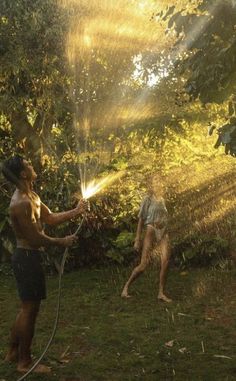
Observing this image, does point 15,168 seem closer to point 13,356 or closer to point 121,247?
point 13,356

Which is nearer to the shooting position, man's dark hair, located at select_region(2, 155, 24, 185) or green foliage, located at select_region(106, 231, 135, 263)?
man's dark hair, located at select_region(2, 155, 24, 185)

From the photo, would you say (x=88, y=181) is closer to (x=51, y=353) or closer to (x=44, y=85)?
(x=44, y=85)

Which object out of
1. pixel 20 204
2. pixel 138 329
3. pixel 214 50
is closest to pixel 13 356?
pixel 20 204

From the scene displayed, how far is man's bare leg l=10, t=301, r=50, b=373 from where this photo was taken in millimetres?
5031

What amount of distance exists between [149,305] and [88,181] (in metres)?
3.99

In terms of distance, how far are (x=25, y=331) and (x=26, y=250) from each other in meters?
0.77

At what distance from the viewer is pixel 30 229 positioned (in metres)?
5.01

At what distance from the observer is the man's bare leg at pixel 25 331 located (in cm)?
503

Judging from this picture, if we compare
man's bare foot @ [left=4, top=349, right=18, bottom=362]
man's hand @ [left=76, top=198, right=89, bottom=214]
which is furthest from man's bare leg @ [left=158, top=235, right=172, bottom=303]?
man's bare foot @ [left=4, top=349, right=18, bottom=362]

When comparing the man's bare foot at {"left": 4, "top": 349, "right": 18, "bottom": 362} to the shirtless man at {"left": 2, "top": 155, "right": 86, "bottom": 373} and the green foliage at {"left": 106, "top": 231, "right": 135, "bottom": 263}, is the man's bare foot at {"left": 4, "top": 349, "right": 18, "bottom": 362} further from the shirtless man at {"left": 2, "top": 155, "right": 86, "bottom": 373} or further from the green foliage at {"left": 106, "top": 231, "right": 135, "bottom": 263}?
the green foliage at {"left": 106, "top": 231, "right": 135, "bottom": 263}

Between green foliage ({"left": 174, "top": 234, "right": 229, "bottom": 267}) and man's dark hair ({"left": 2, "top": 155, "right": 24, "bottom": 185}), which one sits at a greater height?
green foliage ({"left": 174, "top": 234, "right": 229, "bottom": 267})

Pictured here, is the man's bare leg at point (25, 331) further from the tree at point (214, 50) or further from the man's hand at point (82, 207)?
the tree at point (214, 50)

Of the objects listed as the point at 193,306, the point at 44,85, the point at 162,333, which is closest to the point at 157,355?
the point at 162,333

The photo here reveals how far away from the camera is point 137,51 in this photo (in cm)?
1070
